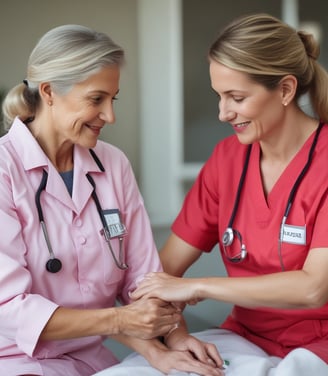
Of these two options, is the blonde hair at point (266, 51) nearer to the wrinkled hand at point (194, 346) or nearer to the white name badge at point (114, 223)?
the white name badge at point (114, 223)

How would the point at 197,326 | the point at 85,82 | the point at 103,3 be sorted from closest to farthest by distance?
1. the point at 85,82
2. the point at 197,326
3. the point at 103,3

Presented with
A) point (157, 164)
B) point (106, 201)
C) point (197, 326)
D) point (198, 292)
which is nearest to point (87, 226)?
point (106, 201)

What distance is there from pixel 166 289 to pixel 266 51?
698mm

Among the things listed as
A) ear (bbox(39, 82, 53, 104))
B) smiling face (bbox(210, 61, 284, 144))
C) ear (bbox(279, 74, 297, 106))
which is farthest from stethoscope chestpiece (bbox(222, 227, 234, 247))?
ear (bbox(39, 82, 53, 104))

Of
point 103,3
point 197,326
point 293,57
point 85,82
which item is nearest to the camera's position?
point 85,82

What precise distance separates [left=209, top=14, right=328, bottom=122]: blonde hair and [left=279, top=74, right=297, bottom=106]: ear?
0.01 metres

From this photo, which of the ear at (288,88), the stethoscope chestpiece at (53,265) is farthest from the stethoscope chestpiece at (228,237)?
the stethoscope chestpiece at (53,265)

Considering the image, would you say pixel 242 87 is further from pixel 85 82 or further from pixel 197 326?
pixel 197 326

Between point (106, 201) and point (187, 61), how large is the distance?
3304mm

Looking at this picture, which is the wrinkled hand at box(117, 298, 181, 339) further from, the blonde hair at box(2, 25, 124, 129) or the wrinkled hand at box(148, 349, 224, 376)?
the blonde hair at box(2, 25, 124, 129)

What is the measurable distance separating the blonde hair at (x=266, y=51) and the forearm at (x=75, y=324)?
0.75 metres

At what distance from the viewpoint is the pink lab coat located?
1733mm

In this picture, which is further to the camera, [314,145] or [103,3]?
[103,3]

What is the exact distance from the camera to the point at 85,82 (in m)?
1.82
